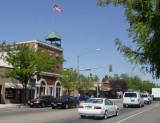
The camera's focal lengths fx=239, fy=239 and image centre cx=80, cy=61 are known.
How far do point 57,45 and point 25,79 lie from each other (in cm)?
1718

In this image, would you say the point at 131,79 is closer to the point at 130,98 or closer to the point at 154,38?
the point at 130,98

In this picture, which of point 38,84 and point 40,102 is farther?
point 38,84

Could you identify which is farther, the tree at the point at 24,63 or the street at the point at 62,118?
the tree at the point at 24,63

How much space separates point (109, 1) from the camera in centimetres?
732

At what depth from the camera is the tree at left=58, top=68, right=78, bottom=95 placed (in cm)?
4553

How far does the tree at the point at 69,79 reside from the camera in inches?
1793

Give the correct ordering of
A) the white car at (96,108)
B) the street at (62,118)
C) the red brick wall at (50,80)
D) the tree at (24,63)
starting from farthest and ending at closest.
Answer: the red brick wall at (50,80) < the tree at (24,63) < the white car at (96,108) < the street at (62,118)

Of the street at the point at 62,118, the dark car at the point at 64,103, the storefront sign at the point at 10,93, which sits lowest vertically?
the street at the point at 62,118

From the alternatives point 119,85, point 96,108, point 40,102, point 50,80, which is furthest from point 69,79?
point 96,108

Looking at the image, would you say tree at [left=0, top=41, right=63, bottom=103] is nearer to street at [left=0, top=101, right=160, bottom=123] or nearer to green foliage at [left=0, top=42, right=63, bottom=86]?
green foliage at [left=0, top=42, right=63, bottom=86]

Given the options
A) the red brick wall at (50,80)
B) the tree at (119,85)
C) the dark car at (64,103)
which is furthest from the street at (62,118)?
the tree at (119,85)

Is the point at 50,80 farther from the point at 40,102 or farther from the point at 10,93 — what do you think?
the point at 40,102

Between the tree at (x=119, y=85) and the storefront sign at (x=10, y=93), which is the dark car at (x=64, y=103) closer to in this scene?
the storefront sign at (x=10, y=93)

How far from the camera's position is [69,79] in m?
46.5
